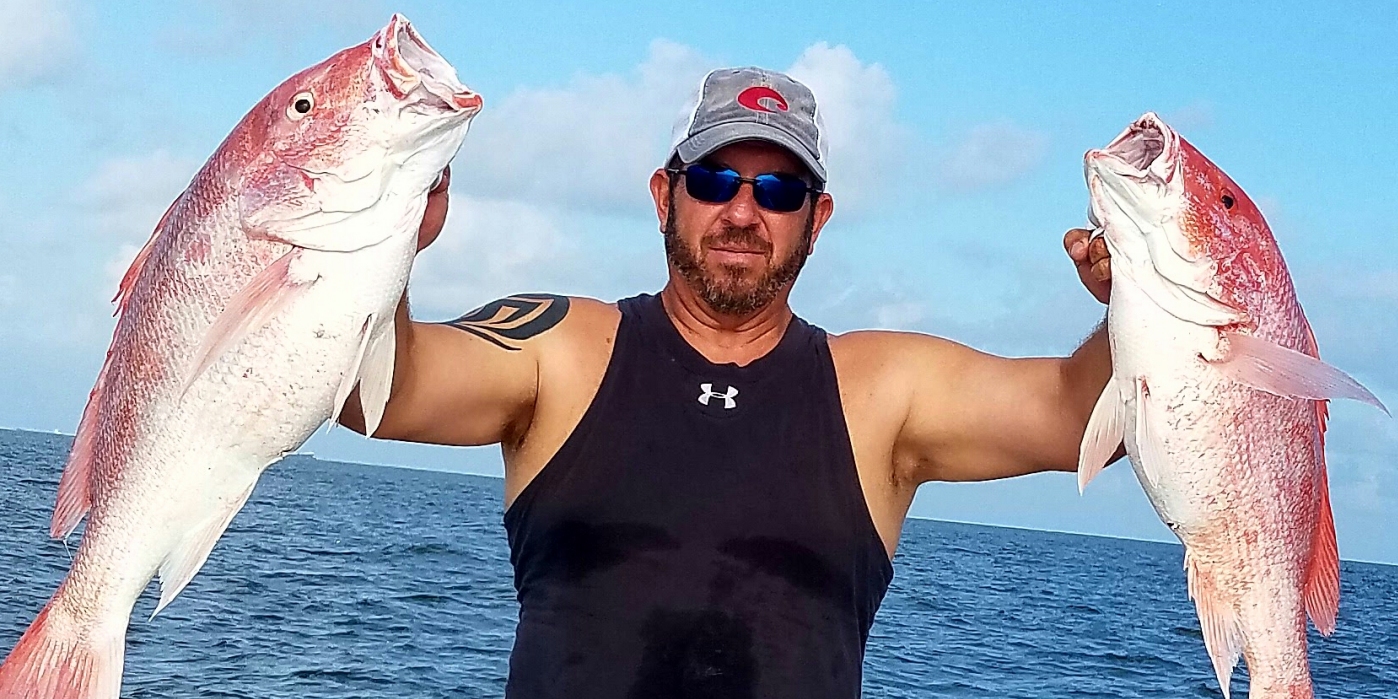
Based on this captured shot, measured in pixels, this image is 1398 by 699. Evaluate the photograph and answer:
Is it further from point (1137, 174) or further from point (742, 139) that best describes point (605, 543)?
point (1137, 174)

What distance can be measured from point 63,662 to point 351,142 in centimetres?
136

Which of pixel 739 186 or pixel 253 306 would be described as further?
pixel 739 186

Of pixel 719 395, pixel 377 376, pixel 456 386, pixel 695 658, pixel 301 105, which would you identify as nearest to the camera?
pixel 301 105

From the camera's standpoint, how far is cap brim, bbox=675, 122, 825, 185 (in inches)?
154

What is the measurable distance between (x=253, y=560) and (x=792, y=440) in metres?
25.3

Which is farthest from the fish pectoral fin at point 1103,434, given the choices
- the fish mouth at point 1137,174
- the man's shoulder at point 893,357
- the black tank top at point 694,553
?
the man's shoulder at point 893,357

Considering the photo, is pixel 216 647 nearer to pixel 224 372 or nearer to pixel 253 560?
pixel 253 560

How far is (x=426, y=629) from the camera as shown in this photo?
777 inches

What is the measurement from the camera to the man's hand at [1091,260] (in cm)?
318

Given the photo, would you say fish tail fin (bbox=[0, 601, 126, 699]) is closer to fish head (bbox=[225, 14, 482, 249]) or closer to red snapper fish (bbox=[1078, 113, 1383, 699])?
fish head (bbox=[225, 14, 482, 249])

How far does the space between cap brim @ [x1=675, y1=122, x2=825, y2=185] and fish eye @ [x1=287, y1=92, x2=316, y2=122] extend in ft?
4.44

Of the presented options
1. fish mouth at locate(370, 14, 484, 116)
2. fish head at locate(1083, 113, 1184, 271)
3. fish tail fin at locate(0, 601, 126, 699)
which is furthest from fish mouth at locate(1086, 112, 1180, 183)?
fish tail fin at locate(0, 601, 126, 699)

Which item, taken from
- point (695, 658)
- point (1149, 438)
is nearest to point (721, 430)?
point (695, 658)

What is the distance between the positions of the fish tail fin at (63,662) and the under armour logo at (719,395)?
5.44 feet
